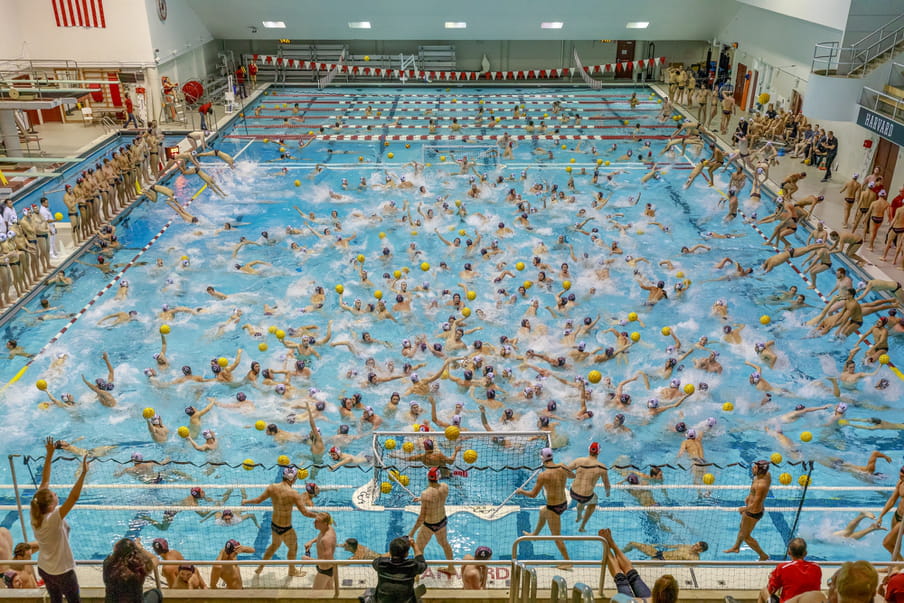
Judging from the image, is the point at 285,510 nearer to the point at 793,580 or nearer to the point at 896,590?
the point at 793,580

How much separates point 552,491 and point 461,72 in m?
27.1

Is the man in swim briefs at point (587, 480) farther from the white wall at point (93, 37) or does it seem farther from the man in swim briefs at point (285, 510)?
the white wall at point (93, 37)

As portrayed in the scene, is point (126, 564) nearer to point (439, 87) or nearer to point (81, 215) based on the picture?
point (81, 215)

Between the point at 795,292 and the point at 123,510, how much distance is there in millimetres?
11626

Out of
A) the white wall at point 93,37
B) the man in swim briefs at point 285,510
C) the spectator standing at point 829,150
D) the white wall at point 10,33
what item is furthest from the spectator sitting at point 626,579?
the white wall at point 10,33

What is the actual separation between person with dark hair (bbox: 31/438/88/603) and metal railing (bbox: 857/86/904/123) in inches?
624

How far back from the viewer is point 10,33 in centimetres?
2309

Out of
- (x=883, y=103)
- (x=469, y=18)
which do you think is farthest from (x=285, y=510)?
(x=469, y=18)

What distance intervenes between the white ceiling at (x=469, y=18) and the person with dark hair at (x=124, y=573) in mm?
26581

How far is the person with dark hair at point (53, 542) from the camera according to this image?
482 cm

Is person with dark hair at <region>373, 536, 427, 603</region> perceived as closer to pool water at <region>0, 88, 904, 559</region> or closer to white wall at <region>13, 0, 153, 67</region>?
pool water at <region>0, 88, 904, 559</region>

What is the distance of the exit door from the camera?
107 feet

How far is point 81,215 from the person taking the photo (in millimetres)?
16297

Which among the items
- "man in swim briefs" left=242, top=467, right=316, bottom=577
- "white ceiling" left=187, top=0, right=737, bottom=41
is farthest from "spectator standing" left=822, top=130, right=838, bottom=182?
"man in swim briefs" left=242, top=467, right=316, bottom=577
